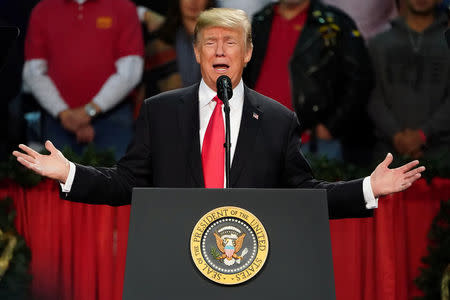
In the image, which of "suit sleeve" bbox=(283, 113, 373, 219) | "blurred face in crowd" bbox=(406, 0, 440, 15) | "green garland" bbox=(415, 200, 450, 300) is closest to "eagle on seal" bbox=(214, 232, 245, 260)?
"suit sleeve" bbox=(283, 113, 373, 219)

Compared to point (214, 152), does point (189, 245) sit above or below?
below

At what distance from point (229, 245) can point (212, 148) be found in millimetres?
590

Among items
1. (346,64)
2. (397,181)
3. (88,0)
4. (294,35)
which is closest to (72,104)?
(88,0)

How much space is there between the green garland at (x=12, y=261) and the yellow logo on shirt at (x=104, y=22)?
4.86 feet

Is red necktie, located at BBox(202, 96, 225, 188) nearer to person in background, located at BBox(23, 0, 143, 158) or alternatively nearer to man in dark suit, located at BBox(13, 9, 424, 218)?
man in dark suit, located at BBox(13, 9, 424, 218)

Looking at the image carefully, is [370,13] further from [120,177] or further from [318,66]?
[120,177]

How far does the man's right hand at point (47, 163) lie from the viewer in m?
1.93

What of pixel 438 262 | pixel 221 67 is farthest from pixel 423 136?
pixel 221 67

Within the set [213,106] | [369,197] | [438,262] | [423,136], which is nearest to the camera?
[369,197]

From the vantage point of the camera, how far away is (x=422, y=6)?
4434mm

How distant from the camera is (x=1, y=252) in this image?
3.57 m

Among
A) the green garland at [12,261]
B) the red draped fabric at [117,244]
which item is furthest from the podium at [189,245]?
the green garland at [12,261]

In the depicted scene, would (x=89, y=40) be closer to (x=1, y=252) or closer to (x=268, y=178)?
(x=1, y=252)

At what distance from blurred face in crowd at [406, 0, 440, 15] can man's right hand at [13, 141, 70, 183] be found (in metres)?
3.20
